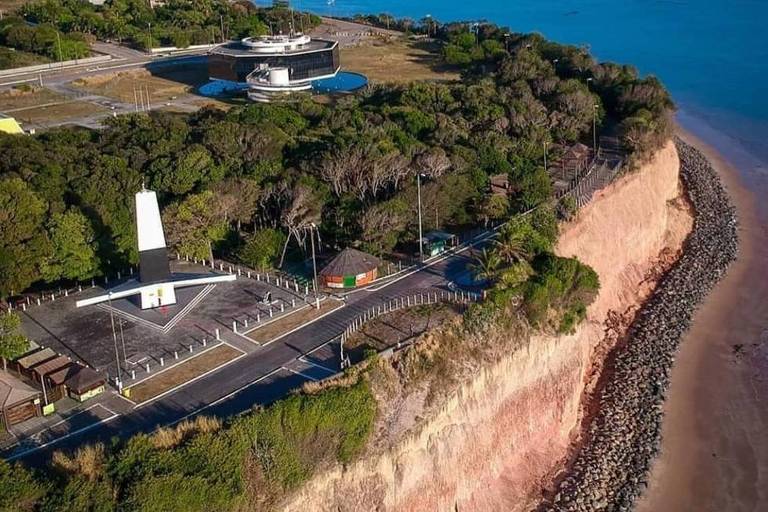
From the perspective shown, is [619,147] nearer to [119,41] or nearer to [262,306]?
[262,306]

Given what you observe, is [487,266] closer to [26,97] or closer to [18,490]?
[18,490]

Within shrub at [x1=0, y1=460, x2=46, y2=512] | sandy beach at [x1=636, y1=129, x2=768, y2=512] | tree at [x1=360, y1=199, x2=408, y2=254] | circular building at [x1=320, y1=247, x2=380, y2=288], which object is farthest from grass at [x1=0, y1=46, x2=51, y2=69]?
shrub at [x1=0, y1=460, x2=46, y2=512]

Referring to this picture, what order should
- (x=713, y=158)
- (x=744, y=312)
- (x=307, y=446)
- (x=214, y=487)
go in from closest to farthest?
(x=214, y=487), (x=307, y=446), (x=744, y=312), (x=713, y=158)

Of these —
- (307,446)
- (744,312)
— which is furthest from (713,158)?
(307,446)

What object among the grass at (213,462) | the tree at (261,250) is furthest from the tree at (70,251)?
the grass at (213,462)

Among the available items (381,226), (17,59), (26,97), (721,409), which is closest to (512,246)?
(381,226)

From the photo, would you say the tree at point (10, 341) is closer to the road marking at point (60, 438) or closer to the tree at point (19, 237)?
the road marking at point (60, 438)
